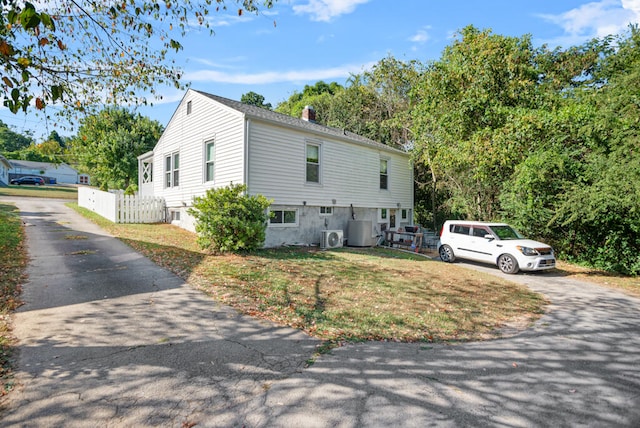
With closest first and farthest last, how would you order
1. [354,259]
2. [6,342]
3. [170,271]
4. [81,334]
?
[6,342] < [81,334] < [170,271] < [354,259]

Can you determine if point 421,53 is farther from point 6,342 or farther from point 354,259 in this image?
point 6,342

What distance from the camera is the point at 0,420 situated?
9.25 ft

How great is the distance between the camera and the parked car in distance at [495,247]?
1171cm

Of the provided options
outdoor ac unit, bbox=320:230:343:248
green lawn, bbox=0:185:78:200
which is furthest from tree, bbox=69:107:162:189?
outdoor ac unit, bbox=320:230:343:248

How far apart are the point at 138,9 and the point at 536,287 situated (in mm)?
12127

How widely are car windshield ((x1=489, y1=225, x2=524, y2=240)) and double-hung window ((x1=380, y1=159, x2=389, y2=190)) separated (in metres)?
7.11

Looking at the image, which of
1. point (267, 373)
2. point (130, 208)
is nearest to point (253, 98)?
point (130, 208)

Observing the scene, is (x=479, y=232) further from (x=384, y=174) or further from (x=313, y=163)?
(x=313, y=163)

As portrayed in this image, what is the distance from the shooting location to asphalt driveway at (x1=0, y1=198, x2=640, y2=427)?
10.1 feet

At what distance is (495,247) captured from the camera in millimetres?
12508

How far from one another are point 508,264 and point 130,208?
58.2 ft

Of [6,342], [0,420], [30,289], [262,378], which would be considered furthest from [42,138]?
[262,378]

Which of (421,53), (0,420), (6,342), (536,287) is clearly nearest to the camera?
(0,420)

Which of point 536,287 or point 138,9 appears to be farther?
point 536,287
